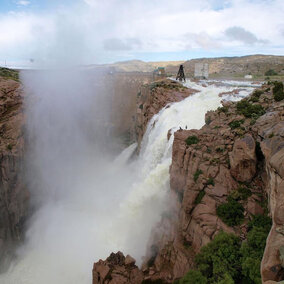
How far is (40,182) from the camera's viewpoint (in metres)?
30.4

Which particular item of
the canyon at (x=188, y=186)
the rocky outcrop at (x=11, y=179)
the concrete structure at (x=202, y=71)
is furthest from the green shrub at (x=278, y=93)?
the concrete structure at (x=202, y=71)

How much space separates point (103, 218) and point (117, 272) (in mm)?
8462

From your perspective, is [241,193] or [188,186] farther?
[188,186]

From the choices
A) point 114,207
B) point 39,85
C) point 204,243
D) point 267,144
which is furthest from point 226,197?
point 39,85

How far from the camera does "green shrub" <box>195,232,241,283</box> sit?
38.0 ft

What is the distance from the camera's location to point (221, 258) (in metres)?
12.1

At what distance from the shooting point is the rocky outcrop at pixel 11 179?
25.8 metres

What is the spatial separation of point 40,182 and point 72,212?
5.91 m

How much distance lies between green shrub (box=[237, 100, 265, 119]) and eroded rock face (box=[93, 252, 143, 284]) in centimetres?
1146

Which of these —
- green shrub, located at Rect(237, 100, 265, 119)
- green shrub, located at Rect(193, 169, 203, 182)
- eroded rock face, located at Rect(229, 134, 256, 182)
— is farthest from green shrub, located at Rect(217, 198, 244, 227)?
green shrub, located at Rect(237, 100, 265, 119)

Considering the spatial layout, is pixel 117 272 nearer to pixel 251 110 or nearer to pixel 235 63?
pixel 251 110

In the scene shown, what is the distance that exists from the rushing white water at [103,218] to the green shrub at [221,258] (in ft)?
22.5

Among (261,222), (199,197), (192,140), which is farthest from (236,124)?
(261,222)

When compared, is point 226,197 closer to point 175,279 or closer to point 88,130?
point 175,279
